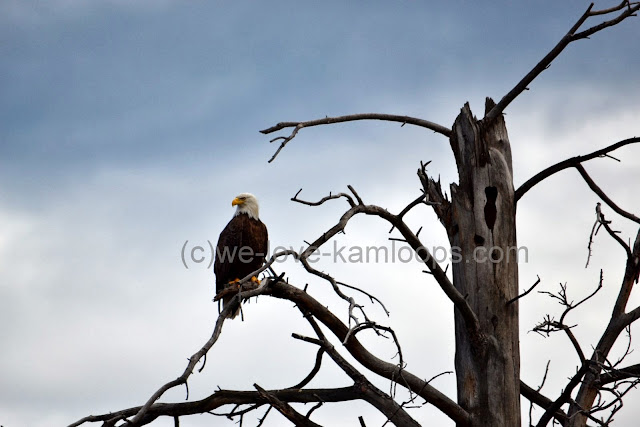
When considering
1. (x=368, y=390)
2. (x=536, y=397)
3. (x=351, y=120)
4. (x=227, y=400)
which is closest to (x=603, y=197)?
(x=536, y=397)

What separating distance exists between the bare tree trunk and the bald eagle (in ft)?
9.95

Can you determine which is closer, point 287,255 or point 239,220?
point 287,255

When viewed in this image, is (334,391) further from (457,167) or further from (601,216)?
(601,216)

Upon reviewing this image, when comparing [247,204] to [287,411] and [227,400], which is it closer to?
[227,400]

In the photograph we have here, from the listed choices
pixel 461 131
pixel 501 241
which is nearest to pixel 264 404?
pixel 501 241

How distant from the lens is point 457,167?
240 inches

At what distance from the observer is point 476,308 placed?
563 cm

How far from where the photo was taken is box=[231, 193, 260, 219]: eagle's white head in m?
8.73

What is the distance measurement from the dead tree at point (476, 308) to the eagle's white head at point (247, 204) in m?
2.73

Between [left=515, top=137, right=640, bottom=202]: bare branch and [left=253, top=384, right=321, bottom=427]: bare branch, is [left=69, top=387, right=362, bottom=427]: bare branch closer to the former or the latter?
[left=253, top=384, right=321, bottom=427]: bare branch

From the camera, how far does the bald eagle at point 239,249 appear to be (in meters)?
8.28

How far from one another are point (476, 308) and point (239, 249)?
3423mm

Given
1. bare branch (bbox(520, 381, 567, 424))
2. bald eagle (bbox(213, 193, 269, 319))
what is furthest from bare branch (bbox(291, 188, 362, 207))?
bald eagle (bbox(213, 193, 269, 319))

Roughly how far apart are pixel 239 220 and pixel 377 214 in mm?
3408
